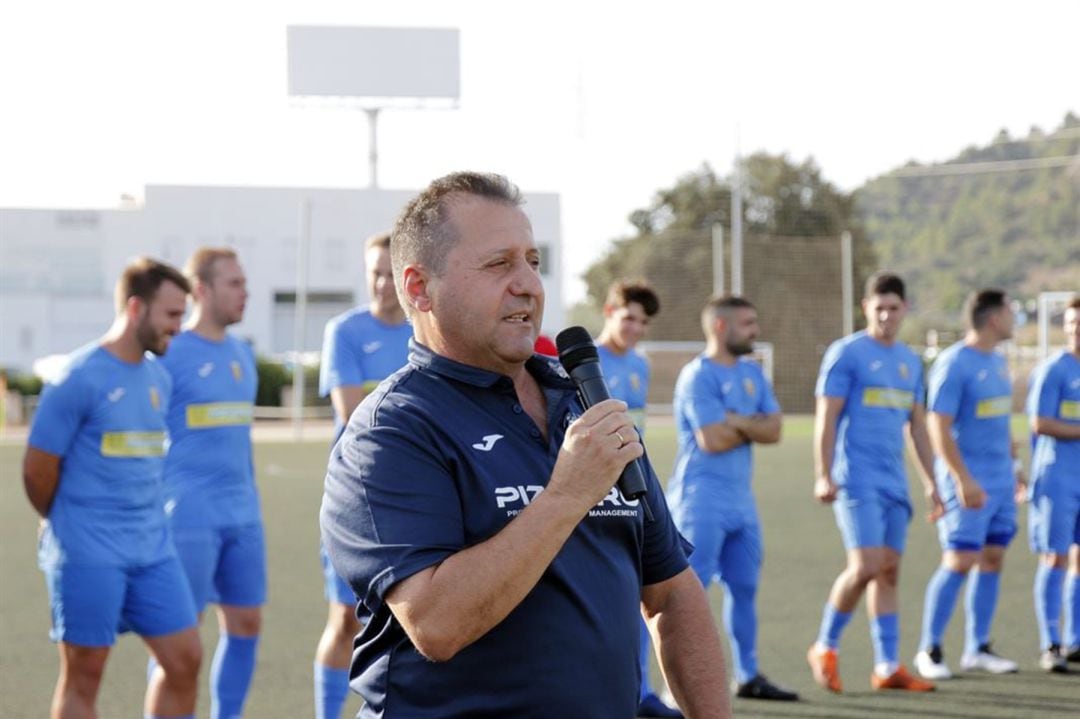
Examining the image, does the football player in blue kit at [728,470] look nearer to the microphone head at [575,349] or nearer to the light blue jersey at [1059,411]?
the light blue jersey at [1059,411]

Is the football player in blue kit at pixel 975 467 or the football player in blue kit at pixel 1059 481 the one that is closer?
the football player in blue kit at pixel 975 467

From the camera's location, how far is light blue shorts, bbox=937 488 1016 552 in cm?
830

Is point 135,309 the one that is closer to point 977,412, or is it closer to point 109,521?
point 109,521

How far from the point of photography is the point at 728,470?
7711mm

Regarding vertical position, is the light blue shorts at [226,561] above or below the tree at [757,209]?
below

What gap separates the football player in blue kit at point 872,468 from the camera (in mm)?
7793

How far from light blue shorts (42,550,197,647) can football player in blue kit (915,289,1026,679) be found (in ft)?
14.2

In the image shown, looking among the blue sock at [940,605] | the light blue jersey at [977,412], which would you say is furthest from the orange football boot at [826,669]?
the light blue jersey at [977,412]

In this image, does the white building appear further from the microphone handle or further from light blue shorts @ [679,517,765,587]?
the microphone handle

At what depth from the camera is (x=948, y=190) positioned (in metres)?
91.6

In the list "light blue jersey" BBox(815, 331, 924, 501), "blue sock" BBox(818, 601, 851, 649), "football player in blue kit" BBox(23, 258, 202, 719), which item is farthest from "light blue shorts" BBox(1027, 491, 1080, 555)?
"football player in blue kit" BBox(23, 258, 202, 719)

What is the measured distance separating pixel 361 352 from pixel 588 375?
405 cm

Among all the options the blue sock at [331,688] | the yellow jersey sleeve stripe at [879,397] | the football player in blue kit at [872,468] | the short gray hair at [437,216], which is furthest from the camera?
the yellow jersey sleeve stripe at [879,397]

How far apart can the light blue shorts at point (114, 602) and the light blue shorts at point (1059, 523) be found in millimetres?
5158
